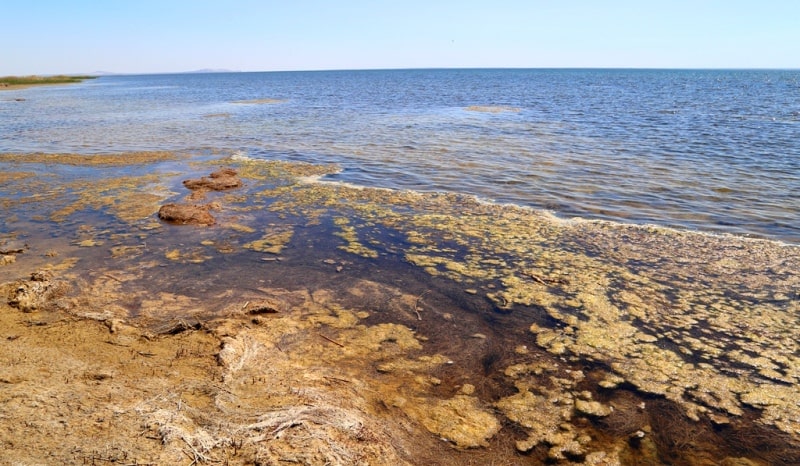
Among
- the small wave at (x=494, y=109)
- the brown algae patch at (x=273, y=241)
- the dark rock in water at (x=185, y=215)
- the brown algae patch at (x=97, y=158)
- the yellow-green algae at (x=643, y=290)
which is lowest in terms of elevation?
the yellow-green algae at (x=643, y=290)

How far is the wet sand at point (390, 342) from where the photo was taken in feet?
12.9

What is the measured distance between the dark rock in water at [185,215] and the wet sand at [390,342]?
204mm

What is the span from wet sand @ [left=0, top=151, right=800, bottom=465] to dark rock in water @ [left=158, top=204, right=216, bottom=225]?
204 millimetres

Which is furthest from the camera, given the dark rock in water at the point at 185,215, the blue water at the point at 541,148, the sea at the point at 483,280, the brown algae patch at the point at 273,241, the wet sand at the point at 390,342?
the blue water at the point at 541,148

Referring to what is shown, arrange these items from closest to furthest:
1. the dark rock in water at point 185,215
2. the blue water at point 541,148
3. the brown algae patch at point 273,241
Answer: the brown algae patch at point 273,241 < the dark rock in water at point 185,215 < the blue water at point 541,148

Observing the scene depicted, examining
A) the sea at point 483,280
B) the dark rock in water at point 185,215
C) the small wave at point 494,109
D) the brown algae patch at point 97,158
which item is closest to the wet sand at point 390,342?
the sea at point 483,280

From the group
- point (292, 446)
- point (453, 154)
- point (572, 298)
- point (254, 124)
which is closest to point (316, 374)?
point (292, 446)

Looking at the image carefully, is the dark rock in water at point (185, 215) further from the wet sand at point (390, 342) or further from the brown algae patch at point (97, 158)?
the brown algae patch at point (97, 158)

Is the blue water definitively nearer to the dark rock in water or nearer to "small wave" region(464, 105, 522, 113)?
"small wave" region(464, 105, 522, 113)

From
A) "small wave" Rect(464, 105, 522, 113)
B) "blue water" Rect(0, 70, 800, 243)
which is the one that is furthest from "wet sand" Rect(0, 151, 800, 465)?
"small wave" Rect(464, 105, 522, 113)

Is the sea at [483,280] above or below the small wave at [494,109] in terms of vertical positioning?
below

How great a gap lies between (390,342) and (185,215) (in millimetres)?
6227

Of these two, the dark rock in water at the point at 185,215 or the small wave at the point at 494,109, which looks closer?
the dark rock in water at the point at 185,215

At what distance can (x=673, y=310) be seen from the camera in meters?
6.54
